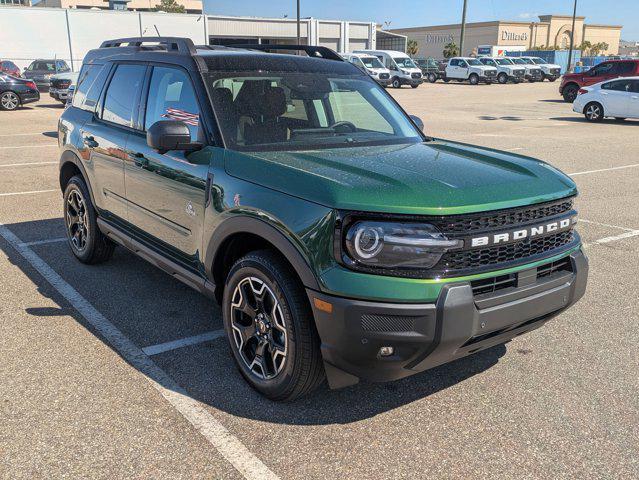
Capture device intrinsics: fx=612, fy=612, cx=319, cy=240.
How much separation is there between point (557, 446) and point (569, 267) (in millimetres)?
958

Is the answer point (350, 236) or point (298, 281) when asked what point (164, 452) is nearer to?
point (298, 281)

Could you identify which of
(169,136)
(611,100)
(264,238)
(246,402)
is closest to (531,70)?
(611,100)

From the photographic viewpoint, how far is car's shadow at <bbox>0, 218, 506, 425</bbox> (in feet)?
10.9

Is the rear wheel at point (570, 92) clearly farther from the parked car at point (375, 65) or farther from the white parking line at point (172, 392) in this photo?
the white parking line at point (172, 392)

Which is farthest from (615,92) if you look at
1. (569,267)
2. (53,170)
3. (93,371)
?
(93,371)

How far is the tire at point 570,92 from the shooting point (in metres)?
27.4

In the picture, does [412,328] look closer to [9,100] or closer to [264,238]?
[264,238]

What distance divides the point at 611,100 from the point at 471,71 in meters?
25.2

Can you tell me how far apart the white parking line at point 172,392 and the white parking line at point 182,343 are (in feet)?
0.23

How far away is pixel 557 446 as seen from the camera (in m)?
2.97

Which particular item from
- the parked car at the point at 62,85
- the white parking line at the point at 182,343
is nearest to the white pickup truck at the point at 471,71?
the parked car at the point at 62,85

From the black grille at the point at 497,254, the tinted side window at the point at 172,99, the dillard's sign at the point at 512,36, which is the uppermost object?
the dillard's sign at the point at 512,36

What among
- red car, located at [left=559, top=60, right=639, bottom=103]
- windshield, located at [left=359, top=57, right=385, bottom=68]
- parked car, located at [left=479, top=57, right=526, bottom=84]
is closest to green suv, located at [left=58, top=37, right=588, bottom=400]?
red car, located at [left=559, top=60, right=639, bottom=103]

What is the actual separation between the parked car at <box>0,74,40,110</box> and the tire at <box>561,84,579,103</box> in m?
22.3
